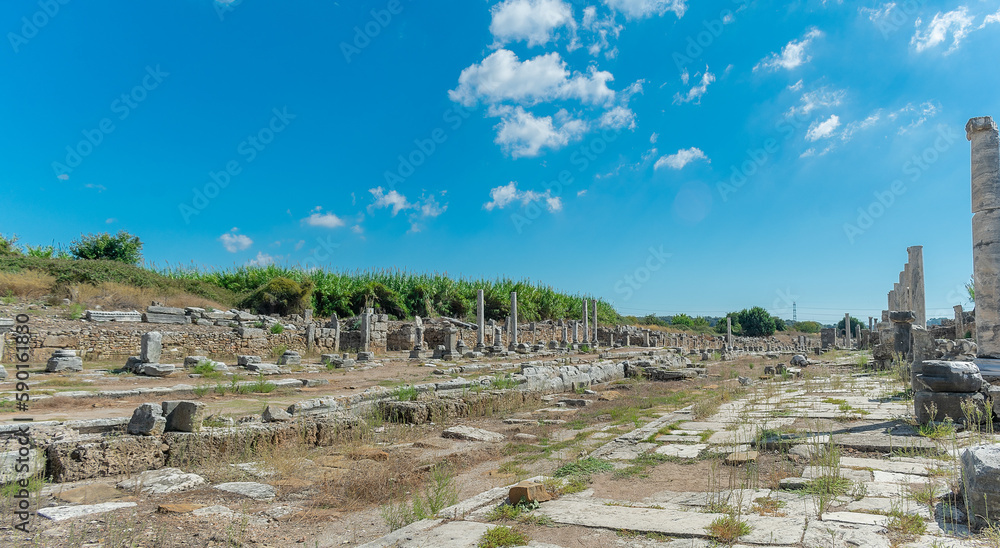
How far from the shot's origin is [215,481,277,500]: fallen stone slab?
4.90 metres

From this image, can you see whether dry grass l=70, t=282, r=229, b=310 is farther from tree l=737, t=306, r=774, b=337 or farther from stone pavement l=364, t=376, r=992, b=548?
tree l=737, t=306, r=774, b=337

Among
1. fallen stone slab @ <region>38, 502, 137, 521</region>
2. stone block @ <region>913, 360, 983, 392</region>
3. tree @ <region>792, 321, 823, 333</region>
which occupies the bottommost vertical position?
tree @ <region>792, 321, 823, 333</region>

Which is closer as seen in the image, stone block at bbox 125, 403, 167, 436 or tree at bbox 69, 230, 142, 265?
stone block at bbox 125, 403, 167, 436

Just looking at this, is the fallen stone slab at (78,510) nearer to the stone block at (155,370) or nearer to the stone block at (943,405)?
the stone block at (943,405)

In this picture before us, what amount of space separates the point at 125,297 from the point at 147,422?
2265cm

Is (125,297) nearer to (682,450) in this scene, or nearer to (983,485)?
(682,450)

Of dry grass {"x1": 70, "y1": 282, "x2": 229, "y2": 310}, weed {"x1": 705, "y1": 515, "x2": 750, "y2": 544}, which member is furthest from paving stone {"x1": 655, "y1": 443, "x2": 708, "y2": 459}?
dry grass {"x1": 70, "y1": 282, "x2": 229, "y2": 310}

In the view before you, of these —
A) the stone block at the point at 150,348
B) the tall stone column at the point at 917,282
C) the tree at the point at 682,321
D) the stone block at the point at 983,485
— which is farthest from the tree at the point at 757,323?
the stone block at the point at 983,485

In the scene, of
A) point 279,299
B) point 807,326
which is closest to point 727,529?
point 279,299

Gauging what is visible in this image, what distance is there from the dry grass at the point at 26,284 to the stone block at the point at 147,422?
22535mm

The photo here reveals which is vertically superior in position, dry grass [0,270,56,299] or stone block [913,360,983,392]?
dry grass [0,270,56,299]

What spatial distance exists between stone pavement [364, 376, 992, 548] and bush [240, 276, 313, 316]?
83.0 ft

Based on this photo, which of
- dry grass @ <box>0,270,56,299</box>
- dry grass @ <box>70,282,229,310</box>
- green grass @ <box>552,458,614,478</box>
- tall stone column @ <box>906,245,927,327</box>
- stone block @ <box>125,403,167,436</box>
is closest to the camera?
green grass @ <box>552,458,614,478</box>

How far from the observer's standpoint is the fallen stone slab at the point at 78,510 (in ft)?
13.4
